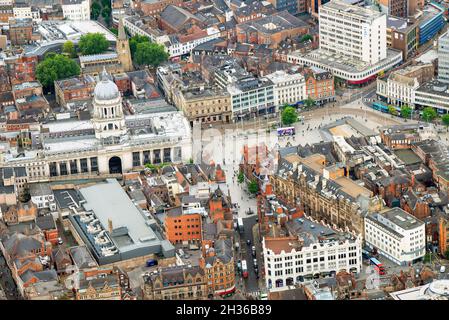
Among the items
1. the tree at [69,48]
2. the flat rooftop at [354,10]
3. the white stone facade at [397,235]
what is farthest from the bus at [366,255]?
the tree at [69,48]

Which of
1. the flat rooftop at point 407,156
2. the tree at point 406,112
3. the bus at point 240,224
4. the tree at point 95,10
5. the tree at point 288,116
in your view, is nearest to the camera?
the bus at point 240,224

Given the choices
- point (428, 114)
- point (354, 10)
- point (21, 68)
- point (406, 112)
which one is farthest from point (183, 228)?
point (354, 10)

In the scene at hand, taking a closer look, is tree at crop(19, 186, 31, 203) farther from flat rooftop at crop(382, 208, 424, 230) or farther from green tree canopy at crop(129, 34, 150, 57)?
green tree canopy at crop(129, 34, 150, 57)

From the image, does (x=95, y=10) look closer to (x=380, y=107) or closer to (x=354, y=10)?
(x=354, y=10)

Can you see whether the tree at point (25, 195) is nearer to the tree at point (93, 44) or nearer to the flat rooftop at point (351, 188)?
the flat rooftop at point (351, 188)

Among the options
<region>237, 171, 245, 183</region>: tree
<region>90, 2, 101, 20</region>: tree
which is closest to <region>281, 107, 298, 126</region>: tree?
<region>237, 171, 245, 183</region>: tree
